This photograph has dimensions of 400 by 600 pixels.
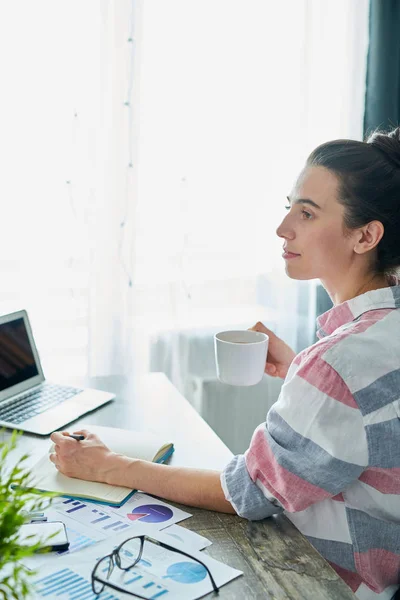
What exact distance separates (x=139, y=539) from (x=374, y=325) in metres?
0.50

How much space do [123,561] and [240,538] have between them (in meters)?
0.19

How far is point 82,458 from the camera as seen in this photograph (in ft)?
4.06

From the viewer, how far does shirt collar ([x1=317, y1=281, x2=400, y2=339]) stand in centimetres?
125

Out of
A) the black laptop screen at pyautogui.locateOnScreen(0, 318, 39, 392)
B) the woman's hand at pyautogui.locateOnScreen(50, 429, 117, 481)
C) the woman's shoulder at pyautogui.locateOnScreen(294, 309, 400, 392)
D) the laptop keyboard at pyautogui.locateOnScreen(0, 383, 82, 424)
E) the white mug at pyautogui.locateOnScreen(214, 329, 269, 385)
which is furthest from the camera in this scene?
the black laptop screen at pyautogui.locateOnScreen(0, 318, 39, 392)

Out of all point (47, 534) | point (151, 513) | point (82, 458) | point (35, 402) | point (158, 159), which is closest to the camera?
point (47, 534)

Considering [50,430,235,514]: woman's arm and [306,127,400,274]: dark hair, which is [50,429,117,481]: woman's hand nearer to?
[50,430,235,514]: woman's arm

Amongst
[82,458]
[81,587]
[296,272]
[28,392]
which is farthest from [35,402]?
[81,587]

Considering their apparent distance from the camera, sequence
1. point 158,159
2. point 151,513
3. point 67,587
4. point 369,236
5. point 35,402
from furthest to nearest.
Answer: point 158,159 < point 35,402 < point 369,236 < point 151,513 < point 67,587

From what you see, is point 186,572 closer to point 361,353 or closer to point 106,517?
point 106,517

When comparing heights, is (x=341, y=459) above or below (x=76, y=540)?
above

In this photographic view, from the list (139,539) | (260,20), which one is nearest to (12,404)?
(139,539)

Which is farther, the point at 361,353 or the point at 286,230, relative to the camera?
the point at 286,230

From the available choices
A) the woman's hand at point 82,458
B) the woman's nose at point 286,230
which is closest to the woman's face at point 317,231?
the woman's nose at point 286,230

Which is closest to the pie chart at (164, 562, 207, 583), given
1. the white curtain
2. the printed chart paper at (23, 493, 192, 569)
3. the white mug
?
the printed chart paper at (23, 493, 192, 569)
